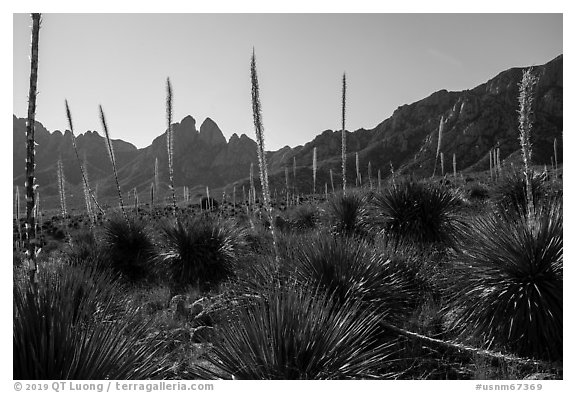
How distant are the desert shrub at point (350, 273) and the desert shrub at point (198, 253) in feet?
12.6

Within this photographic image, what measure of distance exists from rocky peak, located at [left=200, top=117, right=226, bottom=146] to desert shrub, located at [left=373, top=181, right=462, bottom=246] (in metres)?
149

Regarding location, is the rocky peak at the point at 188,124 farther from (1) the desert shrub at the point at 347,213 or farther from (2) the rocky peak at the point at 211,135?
(1) the desert shrub at the point at 347,213

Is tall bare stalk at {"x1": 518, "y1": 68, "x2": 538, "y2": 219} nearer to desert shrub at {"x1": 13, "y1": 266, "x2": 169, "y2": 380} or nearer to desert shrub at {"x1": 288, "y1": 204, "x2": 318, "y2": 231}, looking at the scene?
desert shrub at {"x1": 13, "y1": 266, "x2": 169, "y2": 380}

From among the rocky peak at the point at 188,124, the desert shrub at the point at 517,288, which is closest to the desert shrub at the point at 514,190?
the desert shrub at the point at 517,288

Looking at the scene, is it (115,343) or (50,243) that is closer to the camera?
(115,343)

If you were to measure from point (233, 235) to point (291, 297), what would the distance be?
6.83m

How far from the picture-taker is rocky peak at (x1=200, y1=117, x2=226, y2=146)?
513ft

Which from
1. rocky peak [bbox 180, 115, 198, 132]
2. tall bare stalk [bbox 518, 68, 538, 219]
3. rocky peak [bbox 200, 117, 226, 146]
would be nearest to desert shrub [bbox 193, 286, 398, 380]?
tall bare stalk [bbox 518, 68, 538, 219]

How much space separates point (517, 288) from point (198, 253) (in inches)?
259

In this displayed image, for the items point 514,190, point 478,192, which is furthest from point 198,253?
point 478,192

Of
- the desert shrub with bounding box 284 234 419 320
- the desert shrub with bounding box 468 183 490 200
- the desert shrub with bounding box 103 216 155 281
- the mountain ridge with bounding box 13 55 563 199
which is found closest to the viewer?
the desert shrub with bounding box 284 234 419 320

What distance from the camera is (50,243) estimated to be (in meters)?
19.0
